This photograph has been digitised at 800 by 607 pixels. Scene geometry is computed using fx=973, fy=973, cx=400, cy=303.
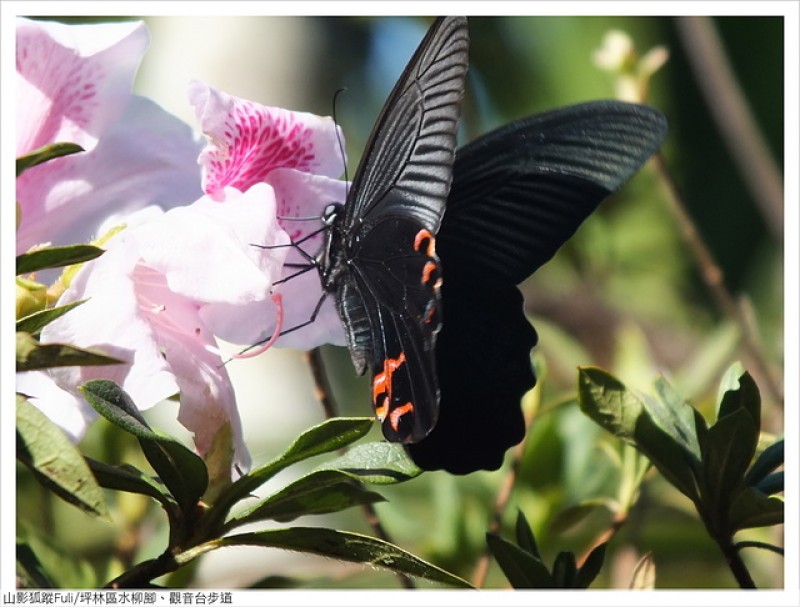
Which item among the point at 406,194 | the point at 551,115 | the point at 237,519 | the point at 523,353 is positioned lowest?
the point at 237,519

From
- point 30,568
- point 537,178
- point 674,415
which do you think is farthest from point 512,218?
point 30,568

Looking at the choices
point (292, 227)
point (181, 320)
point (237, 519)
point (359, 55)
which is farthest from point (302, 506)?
point (359, 55)

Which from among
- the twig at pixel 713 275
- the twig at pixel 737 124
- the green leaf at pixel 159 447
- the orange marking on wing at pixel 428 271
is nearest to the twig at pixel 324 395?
the orange marking on wing at pixel 428 271

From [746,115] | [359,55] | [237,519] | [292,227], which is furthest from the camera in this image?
[359,55]

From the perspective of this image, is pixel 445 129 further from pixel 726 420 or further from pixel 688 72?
pixel 688 72

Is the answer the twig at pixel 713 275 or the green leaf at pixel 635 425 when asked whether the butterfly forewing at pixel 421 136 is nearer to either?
the green leaf at pixel 635 425

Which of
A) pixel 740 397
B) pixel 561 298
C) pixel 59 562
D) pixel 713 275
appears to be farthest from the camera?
pixel 561 298

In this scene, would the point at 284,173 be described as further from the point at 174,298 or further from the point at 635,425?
the point at 635,425
